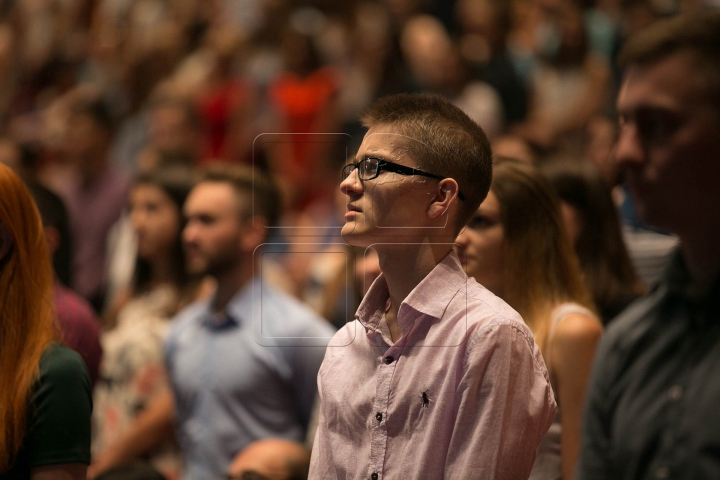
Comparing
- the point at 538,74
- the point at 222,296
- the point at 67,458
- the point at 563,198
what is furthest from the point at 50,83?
the point at 67,458

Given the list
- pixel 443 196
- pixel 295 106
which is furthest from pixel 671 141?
pixel 295 106

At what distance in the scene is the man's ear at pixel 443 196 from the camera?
6.76 feet

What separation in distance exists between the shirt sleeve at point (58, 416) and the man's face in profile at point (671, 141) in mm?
1344

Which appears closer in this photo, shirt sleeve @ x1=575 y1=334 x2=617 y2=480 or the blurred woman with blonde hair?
shirt sleeve @ x1=575 y1=334 x2=617 y2=480

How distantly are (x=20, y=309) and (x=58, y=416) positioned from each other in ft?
0.96

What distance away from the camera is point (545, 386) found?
2033mm

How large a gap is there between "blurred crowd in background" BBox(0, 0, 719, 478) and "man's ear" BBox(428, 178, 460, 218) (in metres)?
0.28

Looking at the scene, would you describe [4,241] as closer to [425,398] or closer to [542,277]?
[425,398]

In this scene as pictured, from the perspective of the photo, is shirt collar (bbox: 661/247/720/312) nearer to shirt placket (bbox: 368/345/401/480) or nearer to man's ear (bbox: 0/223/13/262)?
shirt placket (bbox: 368/345/401/480)

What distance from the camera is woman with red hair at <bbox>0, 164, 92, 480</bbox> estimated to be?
2.25 m

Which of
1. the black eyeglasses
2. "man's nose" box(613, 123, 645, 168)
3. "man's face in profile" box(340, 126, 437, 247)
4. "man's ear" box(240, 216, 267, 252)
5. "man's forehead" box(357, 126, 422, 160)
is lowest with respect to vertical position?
"man's ear" box(240, 216, 267, 252)

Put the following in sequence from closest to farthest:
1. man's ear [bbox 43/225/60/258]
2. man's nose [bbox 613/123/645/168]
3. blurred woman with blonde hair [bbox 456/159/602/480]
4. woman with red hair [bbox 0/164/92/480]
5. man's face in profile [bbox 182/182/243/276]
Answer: man's nose [bbox 613/123/645/168] < woman with red hair [bbox 0/164/92/480] < blurred woman with blonde hair [bbox 456/159/602/480] < man's ear [bbox 43/225/60/258] < man's face in profile [bbox 182/182/243/276]

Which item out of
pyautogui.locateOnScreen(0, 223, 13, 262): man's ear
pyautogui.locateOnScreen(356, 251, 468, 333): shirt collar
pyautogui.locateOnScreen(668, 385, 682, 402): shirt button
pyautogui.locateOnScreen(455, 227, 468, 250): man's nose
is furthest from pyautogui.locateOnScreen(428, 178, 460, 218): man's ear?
pyautogui.locateOnScreen(0, 223, 13, 262): man's ear

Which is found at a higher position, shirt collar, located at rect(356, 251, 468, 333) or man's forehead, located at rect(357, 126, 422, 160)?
man's forehead, located at rect(357, 126, 422, 160)
